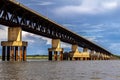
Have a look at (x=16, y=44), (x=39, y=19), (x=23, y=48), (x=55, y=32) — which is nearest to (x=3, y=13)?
(x=16, y=44)

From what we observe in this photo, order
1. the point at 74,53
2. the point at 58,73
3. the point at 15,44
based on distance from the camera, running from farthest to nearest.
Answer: the point at 74,53
the point at 15,44
the point at 58,73

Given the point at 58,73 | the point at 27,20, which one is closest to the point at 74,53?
the point at 27,20

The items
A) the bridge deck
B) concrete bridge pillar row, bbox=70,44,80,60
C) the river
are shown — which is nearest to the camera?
the river

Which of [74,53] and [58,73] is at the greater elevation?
[74,53]

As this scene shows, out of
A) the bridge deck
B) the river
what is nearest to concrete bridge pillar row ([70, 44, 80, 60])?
the bridge deck

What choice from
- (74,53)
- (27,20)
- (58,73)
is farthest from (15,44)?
(74,53)

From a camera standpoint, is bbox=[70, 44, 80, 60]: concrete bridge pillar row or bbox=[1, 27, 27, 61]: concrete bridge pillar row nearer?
bbox=[1, 27, 27, 61]: concrete bridge pillar row

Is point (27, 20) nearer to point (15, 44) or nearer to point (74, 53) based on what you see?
point (15, 44)

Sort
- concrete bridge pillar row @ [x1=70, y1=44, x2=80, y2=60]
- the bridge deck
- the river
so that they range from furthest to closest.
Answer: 1. concrete bridge pillar row @ [x1=70, y1=44, x2=80, y2=60]
2. the bridge deck
3. the river

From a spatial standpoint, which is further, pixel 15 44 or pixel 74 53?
pixel 74 53

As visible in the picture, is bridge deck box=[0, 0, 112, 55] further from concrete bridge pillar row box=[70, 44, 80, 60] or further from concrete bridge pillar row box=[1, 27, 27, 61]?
concrete bridge pillar row box=[70, 44, 80, 60]

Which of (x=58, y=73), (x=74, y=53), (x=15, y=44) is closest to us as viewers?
(x=58, y=73)

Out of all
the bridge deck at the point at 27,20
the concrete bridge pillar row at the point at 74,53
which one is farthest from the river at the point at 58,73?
the concrete bridge pillar row at the point at 74,53

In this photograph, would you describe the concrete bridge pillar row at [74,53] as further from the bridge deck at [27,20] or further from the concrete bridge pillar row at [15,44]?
the concrete bridge pillar row at [15,44]
